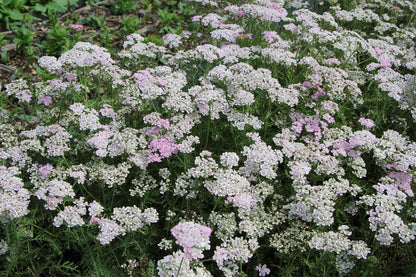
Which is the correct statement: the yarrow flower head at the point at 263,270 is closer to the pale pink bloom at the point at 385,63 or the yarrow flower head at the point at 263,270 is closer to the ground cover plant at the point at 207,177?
the ground cover plant at the point at 207,177

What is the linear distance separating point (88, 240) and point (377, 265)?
2689 mm

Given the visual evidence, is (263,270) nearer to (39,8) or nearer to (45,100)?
(45,100)

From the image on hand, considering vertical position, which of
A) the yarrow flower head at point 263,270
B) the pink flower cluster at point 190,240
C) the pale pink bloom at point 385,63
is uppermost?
the pale pink bloom at point 385,63

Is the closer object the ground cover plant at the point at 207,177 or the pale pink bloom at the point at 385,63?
the ground cover plant at the point at 207,177

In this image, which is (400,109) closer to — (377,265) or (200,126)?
(377,265)

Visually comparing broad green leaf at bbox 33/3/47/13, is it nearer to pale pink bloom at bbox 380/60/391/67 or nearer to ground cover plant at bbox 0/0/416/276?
ground cover plant at bbox 0/0/416/276

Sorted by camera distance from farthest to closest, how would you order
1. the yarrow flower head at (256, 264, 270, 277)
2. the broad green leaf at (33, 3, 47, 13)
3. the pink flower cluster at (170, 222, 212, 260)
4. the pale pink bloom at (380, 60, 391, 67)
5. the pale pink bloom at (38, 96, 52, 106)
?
the broad green leaf at (33, 3, 47, 13) → the pale pink bloom at (380, 60, 391, 67) → the pale pink bloom at (38, 96, 52, 106) → the yarrow flower head at (256, 264, 270, 277) → the pink flower cluster at (170, 222, 212, 260)

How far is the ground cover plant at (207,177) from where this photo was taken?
3.08 metres

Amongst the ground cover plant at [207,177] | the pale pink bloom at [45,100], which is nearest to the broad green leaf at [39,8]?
the ground cover plant at [207,177]

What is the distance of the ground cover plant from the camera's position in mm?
3078

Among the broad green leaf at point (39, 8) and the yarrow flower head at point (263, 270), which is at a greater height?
the broad green leaf at point (39, 8)

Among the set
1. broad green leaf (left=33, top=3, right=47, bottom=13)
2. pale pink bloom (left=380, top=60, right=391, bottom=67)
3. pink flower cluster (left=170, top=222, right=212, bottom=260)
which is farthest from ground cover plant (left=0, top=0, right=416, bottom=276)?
broad green leaf (left=33, top=3, right=47, bottom=13)

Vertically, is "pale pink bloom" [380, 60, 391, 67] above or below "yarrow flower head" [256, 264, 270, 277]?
above

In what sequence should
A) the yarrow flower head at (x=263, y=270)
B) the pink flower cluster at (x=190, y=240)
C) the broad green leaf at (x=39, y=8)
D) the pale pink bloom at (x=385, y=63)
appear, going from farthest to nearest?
the broad green leaf at (x=39, y=8), the pale pink bloom at (x=385, y=63), the yarrow flower head at (x=263, y=270), the pink flower cluster at (x=190, y=240)
